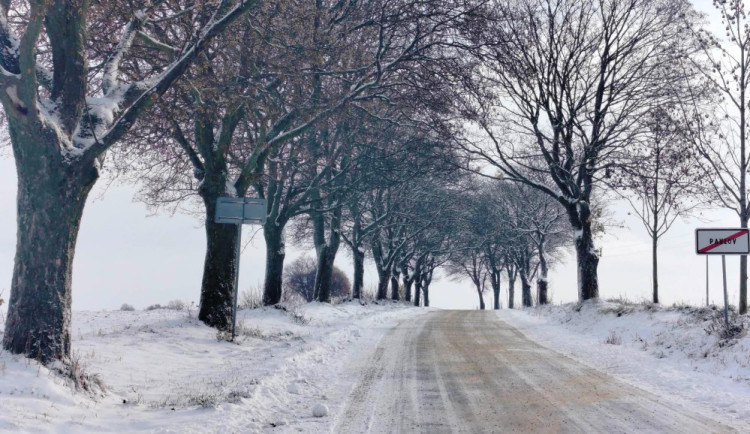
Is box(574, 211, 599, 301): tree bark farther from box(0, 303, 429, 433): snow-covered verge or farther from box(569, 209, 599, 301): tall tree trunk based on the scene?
box(0, 303, 429, 433): snow-covered verge

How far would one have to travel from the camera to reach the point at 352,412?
679cm

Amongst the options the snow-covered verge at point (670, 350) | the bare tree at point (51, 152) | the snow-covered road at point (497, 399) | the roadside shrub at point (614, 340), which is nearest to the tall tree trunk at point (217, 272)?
the snow-covered road at point (497, 399)

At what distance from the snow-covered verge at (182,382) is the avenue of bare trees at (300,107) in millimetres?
932

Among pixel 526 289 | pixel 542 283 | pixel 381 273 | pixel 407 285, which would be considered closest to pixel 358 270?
pixel 381 273

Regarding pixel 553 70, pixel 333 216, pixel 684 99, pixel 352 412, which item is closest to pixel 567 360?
pixel 352 412

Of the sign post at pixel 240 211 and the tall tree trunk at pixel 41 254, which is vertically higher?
the sign post at pixel 240 211

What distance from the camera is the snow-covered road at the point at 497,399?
6223 millimetres

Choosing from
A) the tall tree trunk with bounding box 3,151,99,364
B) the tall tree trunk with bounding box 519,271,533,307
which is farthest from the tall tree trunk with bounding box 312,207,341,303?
the tall tree trunk with bounding box 519,271,533,307

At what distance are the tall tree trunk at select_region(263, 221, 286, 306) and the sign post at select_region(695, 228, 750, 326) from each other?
13.5 m

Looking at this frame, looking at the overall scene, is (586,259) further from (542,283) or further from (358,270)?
(542,283)

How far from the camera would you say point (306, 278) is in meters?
82.4

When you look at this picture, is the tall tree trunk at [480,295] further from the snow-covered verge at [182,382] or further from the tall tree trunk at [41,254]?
the tall tree trunk at [41,254]

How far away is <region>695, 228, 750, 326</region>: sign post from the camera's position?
12.6m

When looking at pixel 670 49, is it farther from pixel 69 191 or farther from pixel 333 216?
pixel 69 191
